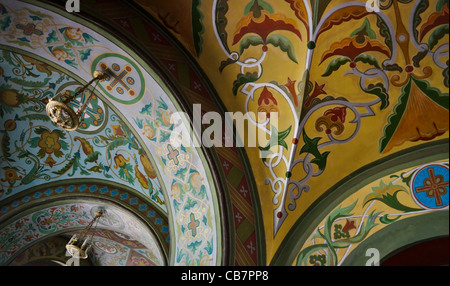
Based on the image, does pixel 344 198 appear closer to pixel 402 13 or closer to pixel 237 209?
pixel 237 209

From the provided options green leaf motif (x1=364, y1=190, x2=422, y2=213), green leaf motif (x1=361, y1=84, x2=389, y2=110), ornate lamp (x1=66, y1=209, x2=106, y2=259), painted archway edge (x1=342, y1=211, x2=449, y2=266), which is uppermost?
green leaf motif (x1=361, y1=84, x2=389, y2=110)

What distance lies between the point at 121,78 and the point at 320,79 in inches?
87.0

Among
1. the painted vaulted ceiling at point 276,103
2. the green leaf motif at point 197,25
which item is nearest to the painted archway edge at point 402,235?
the painted vaulted ceiling at point 276,103

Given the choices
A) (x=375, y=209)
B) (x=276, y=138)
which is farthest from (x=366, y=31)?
(x=375, y=209)

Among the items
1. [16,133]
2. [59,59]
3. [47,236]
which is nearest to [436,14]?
[59,59]

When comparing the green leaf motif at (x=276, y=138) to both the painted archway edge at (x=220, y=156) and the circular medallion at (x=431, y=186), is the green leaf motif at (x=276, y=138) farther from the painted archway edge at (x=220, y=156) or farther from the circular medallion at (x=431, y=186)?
the circular medallion at (x=431, y=186)

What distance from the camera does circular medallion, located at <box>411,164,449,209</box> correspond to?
167 inches

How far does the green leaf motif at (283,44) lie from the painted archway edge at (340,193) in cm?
148

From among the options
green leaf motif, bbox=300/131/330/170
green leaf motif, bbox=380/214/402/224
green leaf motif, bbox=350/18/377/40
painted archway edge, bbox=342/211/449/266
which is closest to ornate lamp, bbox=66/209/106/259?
green leaf motif, bbox=300/131/330/170

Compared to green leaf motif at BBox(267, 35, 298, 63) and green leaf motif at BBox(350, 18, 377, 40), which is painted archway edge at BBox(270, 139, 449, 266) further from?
green leaf motif at BBox(267, 35, 298, 63)

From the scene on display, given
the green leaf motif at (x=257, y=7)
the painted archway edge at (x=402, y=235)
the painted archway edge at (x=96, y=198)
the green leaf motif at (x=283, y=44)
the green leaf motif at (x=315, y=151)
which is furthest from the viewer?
the painted archway edge at (x=96, y=198)

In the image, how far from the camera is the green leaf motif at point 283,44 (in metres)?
4.74

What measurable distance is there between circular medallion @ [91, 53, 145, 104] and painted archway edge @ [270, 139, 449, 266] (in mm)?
2341

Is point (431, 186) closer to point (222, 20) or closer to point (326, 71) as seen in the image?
point (326, 71)
